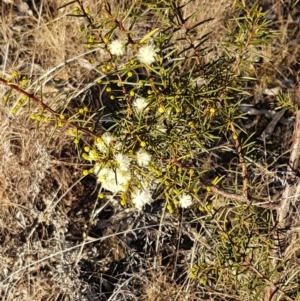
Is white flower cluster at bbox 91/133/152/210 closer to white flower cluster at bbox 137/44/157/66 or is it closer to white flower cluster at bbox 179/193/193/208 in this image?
white flower cluster at bbox 179/193/193/208

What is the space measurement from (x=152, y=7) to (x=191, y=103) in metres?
0.30

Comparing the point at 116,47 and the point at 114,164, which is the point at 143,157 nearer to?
the point at 114,164

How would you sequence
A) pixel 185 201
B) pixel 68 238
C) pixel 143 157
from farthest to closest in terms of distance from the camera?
pixel 68 238 → pixel 185 201 → pixel 143 157

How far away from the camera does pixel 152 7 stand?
1625mm

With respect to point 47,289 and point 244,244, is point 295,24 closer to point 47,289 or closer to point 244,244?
point 244,244

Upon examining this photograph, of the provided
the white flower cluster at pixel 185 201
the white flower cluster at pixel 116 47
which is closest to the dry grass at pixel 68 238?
the white flower cluster at pixel 185 201

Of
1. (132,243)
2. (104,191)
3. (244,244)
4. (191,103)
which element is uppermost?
(191,103)

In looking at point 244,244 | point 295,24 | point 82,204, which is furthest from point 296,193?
point 295,24

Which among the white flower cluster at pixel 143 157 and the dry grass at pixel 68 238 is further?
the dry grass at pixel 68 238

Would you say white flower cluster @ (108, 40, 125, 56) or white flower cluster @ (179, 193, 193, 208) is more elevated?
white flower cluster @ (108, 40, 125, 56)

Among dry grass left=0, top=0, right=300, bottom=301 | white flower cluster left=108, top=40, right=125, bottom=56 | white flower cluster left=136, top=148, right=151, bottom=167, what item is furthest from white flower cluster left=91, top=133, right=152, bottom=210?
dry grass left=0, top=0, right=300, bottom=301

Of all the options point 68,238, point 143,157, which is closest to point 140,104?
point 143,157

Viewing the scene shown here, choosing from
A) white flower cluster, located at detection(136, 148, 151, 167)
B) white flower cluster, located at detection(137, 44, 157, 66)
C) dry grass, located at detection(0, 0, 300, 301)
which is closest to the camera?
white flower cluster, located at detection(137, 44, 157, 66)

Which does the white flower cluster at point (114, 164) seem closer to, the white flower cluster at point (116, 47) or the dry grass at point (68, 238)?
the white flower cluster at point (116, 47)
